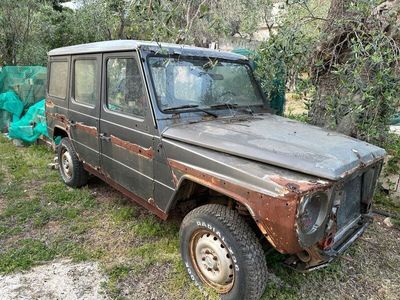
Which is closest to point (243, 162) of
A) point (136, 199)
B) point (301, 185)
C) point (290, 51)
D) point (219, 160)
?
point (219, 160)

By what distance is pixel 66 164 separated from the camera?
4711mm

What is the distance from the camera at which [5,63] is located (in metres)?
10.2

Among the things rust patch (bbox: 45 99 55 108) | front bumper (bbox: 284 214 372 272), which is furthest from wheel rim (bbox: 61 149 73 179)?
front bumper (bbox: 284 214 372 272)

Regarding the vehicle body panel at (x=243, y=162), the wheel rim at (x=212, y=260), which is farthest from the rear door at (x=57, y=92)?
the wheel rim at (x=212, y=260)

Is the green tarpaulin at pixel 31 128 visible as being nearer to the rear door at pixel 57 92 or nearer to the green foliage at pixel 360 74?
the rear door at pixel 57 92

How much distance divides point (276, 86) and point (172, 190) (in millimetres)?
2288

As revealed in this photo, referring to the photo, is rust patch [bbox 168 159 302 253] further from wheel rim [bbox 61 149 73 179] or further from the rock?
wheel rim [bbox 61 149 73 179]

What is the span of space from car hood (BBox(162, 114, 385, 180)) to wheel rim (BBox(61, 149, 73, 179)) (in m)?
2.35

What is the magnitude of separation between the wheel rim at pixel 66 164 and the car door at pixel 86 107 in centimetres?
34

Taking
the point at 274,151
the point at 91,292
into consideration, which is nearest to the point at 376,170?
the point at 274,151

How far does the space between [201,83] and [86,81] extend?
155 centimetres

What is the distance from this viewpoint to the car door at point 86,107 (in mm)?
3658

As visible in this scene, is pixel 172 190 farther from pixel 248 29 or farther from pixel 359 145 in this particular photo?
pixel 248 29

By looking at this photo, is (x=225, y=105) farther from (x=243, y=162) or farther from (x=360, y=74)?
(x=360, y=74)
